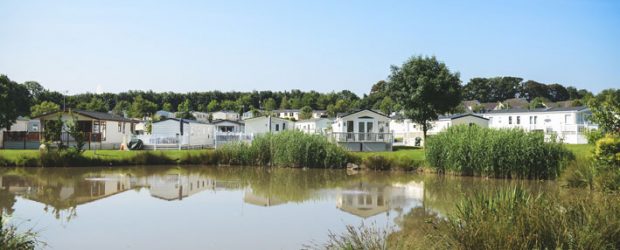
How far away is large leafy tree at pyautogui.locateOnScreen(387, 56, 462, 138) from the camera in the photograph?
35.6 meters

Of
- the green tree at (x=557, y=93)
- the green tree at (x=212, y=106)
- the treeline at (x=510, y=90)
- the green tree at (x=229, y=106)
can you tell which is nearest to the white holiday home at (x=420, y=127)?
the green tree at (x=212, y=106)

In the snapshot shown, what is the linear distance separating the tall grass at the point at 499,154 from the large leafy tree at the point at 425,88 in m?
10.1

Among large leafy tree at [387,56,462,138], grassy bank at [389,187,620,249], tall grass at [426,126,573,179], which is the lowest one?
grassy bank at [389,187,620,249]

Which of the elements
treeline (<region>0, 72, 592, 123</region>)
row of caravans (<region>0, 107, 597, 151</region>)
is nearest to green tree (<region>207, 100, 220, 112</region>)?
treeline (<region>0, 72, 592, 123</region>)

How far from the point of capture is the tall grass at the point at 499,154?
76.5 ft

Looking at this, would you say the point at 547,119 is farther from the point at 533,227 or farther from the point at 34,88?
the point at 34,88

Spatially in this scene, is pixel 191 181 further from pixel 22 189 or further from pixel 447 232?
pixel 447 232

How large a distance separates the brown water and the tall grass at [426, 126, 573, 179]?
1494mm

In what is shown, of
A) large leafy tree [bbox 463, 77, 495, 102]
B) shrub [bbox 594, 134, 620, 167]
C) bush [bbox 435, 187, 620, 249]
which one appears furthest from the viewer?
large leafy tree [bbox 463, 77, 495, 102]

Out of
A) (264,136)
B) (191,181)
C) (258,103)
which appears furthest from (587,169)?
(258,103)

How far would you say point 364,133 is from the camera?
3641 cm

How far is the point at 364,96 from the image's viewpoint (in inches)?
4695

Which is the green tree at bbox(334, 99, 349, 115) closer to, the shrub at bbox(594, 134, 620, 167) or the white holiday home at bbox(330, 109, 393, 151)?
the white holiday home at bbox(330, 109, 393, 151)

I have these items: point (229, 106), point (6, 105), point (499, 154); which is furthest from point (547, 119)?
point (229, 106)
